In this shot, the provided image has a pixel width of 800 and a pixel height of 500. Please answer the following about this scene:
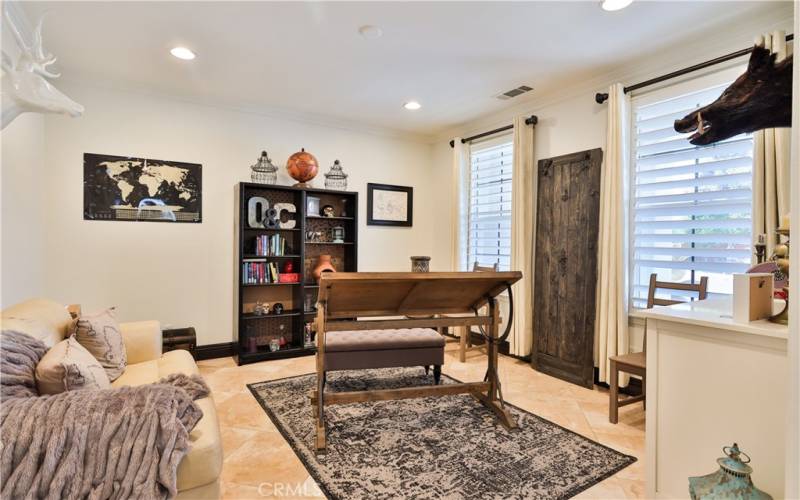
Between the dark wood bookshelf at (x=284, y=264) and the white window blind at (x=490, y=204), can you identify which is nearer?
the dark wood bookshelf at (x=284, y=264)

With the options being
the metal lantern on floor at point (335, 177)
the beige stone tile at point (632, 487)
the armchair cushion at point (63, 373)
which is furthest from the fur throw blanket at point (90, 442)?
the metal lantern on floor at point (335, 177)

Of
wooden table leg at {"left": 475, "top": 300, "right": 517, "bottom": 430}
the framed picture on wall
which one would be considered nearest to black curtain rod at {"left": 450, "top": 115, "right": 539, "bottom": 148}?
the framed picture on wall

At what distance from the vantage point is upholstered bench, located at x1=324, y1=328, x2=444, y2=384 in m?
3.13

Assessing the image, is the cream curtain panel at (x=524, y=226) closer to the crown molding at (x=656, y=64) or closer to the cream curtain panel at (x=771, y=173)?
the crown molding at (x=656, y=64)

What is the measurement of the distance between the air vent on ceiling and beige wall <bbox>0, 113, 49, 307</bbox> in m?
3.98

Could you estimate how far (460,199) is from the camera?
5.13 meters

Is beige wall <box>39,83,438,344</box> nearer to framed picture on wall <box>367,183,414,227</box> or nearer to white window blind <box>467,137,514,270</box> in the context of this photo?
framed picture on wall <box>367,183,414,227</box>

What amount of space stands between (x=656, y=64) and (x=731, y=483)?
308cm

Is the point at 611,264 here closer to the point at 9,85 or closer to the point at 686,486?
the point at 686,486

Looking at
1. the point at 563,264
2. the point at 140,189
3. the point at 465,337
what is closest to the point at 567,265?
the point at 563,264

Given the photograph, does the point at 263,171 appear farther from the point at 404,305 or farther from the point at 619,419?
the point at 619,419

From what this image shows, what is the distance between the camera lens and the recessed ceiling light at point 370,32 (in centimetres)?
280

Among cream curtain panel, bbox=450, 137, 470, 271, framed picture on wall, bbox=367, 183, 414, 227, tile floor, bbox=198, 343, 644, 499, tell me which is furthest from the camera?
framed picture on wall, bbox=367, 183, 414, 227

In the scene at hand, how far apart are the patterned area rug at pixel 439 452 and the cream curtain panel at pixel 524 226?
4.33 ft
